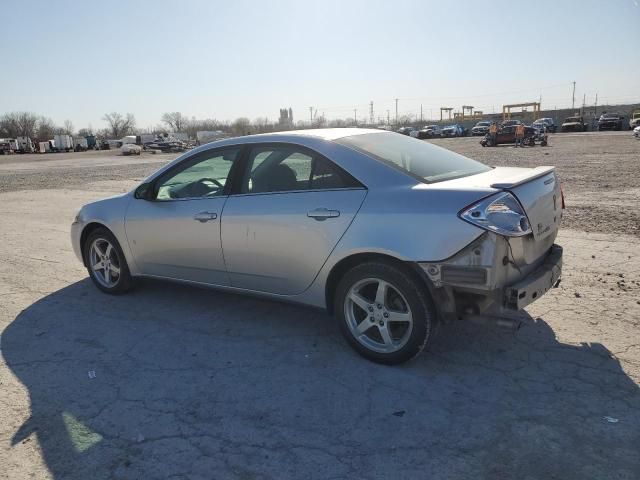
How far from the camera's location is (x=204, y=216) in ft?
14.5

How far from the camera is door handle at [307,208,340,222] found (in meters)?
3.66

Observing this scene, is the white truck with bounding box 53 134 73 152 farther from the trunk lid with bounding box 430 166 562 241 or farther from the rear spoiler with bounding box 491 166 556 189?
the rear spoiler with bounding box 491 166 556 189

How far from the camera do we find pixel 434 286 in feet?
10.8

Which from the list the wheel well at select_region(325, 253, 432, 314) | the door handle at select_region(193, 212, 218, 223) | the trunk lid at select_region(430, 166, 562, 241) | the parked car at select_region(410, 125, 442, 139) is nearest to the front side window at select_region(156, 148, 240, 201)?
the door handle at select_region(193, 212, 218, 223)

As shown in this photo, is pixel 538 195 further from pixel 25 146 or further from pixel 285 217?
pixel 25 146

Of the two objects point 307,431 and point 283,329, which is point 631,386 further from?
point 283,329

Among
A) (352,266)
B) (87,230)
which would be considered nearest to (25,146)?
(87,230)

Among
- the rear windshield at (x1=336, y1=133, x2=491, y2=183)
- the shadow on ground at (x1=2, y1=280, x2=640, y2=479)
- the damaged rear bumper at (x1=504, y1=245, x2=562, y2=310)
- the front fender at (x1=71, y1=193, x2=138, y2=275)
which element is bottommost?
the shadow on ground at (x1=2, y1=280, x2=640, y2=479)

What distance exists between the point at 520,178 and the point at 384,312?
4.38ft

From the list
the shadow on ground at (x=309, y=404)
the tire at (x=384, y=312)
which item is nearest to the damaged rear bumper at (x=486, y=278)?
the tire at (x=384, y=312)

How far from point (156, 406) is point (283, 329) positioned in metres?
1.38

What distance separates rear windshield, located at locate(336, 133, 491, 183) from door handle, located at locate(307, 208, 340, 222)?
1.74ft

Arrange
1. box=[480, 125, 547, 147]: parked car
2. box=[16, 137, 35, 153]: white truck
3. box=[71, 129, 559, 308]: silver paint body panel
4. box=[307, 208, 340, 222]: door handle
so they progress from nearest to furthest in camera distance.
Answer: box=[71, 129, 559, 308]: silver paint body panel → box=[307, 208, 340, 222]: door handle → box=[480, 125, 547, 147]: parked car → box=[16, 137, 35, 153]: white truck

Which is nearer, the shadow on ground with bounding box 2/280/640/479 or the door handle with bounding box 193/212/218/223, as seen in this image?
the shadow on ground with bounding box 2/280/640/479
